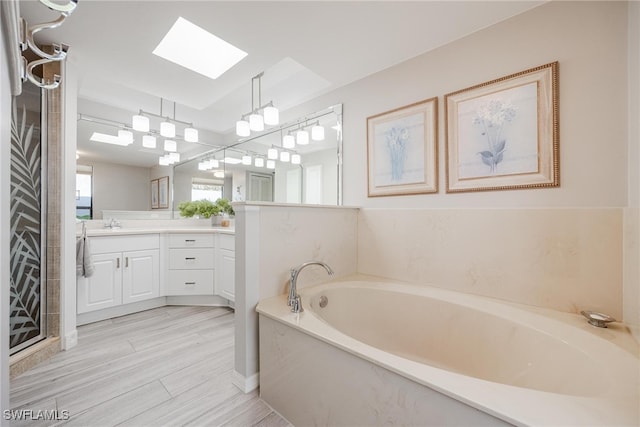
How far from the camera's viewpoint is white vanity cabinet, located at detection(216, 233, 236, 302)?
8.46 feet

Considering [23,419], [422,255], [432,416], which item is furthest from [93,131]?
[432,416]

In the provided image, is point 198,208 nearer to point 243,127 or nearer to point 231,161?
point 231,161

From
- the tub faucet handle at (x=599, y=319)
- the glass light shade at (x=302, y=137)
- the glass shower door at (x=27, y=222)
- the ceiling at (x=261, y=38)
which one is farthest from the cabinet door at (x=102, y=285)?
the tub faucet handle at (x=599, y=319)

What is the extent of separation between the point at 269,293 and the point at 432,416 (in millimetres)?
1006

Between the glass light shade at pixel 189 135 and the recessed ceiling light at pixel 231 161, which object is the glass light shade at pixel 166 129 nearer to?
the glass light shade at pixel 189 135

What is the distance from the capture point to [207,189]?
3.36 meters

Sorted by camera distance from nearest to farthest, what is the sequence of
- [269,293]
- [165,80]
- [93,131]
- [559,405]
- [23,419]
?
[559,405] → [23,419] → [269,293] → [165,80] → [93,131]

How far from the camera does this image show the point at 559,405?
2.27 ft

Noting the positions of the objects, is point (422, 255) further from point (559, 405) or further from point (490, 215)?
point (559, 405)

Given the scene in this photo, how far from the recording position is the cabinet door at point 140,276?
Result: 2.45 m

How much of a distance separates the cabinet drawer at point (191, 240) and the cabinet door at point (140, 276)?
0.59 feet

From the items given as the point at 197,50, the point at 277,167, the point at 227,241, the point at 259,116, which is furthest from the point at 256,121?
the point at 227,241

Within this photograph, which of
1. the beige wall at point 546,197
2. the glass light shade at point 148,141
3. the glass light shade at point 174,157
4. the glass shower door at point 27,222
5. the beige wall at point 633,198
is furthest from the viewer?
the glass light shade at point 174,157

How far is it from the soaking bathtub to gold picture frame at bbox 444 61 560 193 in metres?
0.72
